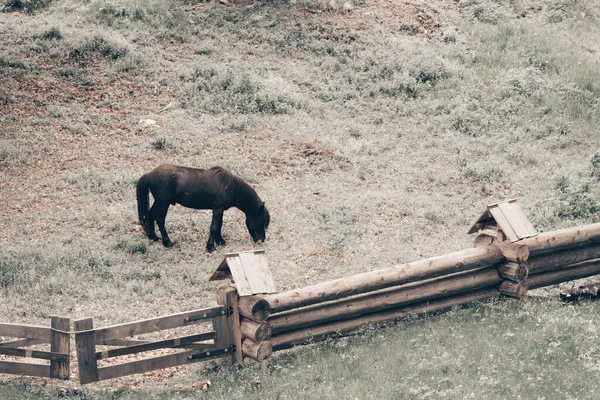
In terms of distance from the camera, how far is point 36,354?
10578mm

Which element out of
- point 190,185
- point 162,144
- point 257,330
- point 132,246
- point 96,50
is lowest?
point 162,144

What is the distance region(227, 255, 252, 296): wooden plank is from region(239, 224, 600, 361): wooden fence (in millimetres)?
197

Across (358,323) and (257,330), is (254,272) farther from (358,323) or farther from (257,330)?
(358,323)

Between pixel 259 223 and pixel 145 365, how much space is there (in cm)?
611

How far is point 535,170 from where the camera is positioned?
19.4 m

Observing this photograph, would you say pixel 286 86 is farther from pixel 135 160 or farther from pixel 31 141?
pixel 31 141

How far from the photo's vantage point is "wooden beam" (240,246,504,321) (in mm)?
10945

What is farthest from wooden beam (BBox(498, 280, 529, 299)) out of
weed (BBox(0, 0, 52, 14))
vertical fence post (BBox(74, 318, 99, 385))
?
weed (BBox(0, 0, 52, 14))

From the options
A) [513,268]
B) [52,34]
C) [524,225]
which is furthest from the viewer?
[52,34]

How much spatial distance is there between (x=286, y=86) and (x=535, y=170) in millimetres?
8165

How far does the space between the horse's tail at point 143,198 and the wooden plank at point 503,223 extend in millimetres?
7439

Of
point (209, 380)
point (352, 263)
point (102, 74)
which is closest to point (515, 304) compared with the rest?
point (352, 263)

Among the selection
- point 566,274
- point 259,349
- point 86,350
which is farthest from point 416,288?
point 86,350

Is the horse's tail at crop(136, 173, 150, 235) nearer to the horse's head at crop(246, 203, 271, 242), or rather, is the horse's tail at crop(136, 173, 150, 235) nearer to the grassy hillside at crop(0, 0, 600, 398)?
the grassy hillside at crop(0, 0, 600, 398)
